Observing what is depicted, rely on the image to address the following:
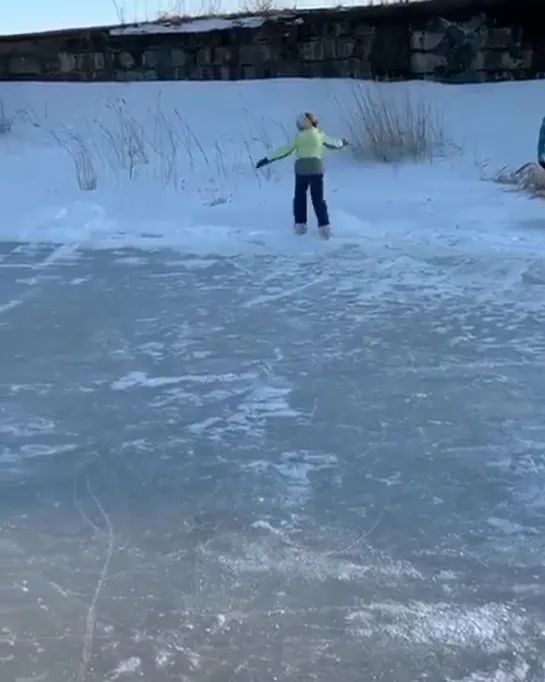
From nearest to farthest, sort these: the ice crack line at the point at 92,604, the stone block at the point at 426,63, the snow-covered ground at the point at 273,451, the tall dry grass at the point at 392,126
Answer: the ice crack line at the point at 92,604 → the snow-covered ground at the point at 273,451 → the tall dry grass at the point at 392,126 → the stone block at the point at 426,63

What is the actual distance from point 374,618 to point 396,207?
706cm

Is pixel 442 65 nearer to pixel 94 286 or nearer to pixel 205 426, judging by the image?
pixel 94 286

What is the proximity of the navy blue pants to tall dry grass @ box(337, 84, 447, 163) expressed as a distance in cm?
390

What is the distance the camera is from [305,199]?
802 cm

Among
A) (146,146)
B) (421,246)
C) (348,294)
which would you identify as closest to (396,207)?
(421,246)

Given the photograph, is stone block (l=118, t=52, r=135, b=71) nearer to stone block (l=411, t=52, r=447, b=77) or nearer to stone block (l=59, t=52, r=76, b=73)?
stone block (l=59, t=52, r=76, b=73)

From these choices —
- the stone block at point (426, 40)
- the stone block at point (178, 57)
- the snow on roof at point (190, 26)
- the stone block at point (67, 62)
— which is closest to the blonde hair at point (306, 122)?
the stone block at point (426, 40)

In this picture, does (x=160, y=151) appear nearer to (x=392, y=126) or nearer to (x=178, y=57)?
(x=392, y=126)

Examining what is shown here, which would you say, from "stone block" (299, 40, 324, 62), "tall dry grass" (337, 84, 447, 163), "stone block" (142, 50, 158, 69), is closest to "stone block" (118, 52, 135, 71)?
"stone block" (142, 50, 158, 69)

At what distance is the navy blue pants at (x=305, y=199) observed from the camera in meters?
7.91

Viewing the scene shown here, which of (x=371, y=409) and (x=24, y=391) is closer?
(x=371, y=409)

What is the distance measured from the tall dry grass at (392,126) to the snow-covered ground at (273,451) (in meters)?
3.33

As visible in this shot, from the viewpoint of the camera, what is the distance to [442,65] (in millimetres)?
14703

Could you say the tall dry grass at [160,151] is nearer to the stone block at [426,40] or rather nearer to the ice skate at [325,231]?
the ice skate at [325,231]
